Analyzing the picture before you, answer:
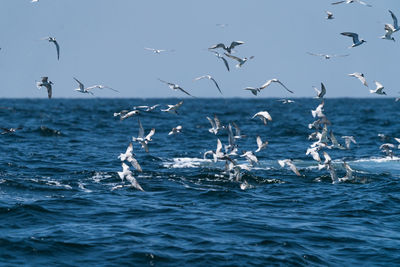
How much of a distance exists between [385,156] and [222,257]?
2307 centimetres

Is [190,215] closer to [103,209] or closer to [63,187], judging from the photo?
[103,209]

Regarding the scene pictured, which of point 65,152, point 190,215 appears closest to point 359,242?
point 190,215

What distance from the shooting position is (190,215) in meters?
19.0
